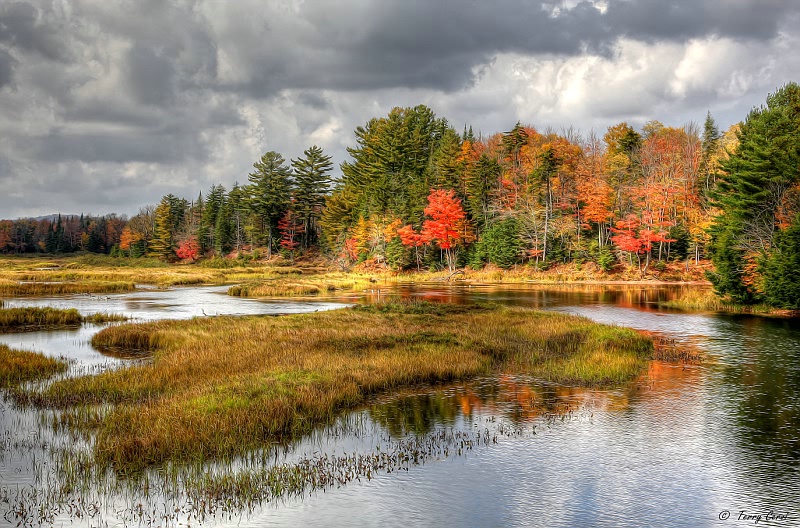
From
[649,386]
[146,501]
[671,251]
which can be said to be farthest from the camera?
[671,251]

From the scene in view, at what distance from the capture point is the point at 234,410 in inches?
577

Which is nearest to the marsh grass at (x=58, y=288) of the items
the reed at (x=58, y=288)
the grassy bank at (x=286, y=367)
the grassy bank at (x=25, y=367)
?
the reed at (x=58, y=288)

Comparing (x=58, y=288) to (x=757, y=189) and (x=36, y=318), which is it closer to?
(x=36, y=318)

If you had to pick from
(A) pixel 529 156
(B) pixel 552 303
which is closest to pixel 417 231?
(A) pixel 529 156

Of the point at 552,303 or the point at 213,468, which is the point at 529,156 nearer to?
the point at 552,303

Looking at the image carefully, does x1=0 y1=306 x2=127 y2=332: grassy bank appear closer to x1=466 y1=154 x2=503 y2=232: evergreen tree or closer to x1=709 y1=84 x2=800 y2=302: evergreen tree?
x1=709 y1=84 x2=800 y2=302: evergreen tree

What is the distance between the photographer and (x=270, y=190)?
11612cm

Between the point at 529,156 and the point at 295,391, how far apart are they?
79.2m

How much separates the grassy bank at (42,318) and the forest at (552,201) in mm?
43164

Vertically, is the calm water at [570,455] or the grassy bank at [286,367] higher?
the grassy bank at [286,367]

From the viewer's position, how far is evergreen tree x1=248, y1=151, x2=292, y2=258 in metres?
116

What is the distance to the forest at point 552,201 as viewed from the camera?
139 ft

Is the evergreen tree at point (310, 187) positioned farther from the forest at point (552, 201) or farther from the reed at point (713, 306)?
the reed at point (713, 306)

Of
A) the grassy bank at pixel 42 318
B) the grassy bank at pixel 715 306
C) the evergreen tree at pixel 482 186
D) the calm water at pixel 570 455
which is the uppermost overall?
the evergreen tree at pixel 482 186
